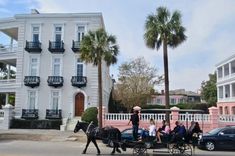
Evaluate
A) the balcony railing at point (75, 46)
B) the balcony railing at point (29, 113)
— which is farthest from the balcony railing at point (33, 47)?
the balcony railing at point (29, 113)

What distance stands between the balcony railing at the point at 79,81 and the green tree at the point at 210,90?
39451 millimetres

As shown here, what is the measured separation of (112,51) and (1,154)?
1554cm

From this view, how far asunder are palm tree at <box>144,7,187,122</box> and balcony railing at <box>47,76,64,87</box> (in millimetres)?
11545

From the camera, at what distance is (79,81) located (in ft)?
120

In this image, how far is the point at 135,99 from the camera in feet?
163

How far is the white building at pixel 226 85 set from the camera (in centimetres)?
5089

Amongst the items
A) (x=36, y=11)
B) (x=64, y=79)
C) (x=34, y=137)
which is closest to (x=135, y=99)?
(x=64, y=79)

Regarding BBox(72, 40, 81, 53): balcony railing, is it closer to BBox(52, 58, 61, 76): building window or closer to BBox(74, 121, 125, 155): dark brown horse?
BBox(52, 58, 61, 76): building window

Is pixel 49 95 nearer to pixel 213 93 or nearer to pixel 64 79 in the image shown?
pixel 64 79

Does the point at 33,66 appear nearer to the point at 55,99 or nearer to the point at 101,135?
the point at 55,99

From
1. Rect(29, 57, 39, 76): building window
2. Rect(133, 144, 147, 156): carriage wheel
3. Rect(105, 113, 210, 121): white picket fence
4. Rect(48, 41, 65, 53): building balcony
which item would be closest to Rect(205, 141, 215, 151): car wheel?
Rect(133, 144, 147, 156): carriage wheel

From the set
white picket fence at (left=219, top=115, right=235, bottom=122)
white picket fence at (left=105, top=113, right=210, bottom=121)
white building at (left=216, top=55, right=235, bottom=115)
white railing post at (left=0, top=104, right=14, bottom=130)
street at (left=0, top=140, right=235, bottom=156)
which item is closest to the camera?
street at (left=0, top=140, right=235, bottom=156)

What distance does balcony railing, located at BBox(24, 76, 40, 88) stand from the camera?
37188mm

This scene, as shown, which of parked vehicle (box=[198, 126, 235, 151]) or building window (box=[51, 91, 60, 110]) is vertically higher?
building window (box=[51, 91, 60, 110])
